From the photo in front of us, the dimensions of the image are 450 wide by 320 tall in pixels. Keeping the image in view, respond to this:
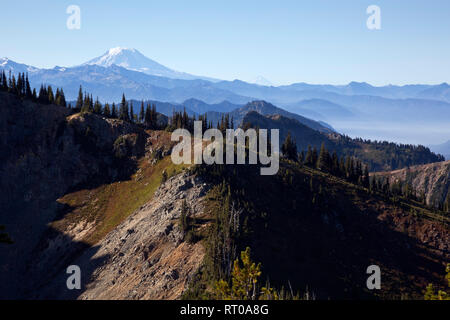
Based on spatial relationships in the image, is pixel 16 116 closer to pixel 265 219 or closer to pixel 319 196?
pixel 265 219

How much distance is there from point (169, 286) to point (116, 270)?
790 inches

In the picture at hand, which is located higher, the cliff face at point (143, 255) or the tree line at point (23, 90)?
the tree line at point (23, 90)

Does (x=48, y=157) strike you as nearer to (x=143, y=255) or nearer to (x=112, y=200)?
(x=112, y=200)

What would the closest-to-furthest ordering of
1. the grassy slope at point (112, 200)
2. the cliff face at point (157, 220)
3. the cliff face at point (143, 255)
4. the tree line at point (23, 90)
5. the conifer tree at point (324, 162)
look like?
the cliff face at point (143, 255) → the cliff face at point (157, 220) → the grassy slope at point (112, 200) → the tree line at point (23, 90) → the conifer tree at point (324, 162)

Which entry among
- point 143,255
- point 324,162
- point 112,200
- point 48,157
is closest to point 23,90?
point 48,157

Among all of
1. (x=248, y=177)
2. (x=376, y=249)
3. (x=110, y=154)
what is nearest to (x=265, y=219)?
(x=248, y=177)

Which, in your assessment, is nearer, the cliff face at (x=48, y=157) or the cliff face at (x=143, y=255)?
the cliff face at (x=143, y=255)

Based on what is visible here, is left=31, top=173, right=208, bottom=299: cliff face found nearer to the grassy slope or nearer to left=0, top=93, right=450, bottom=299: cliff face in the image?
left=0, top=93, right=450, bottom=299: cliff face

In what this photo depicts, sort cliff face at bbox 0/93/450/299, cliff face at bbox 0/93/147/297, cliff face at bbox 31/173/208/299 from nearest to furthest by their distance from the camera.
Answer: cliff face at bbox 31/173/208/299 → cliff face at bbox 0/93/450/299 → cliff face at bbox 0/93/147/297

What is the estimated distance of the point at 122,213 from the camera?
364 feet

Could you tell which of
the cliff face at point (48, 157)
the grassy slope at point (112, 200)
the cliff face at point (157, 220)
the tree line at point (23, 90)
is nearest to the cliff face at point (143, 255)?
the cliff face at point (157, 220)

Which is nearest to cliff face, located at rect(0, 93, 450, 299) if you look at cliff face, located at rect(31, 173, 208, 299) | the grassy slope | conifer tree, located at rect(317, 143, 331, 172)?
cliff face, located at rect(31, 173, 208, 299)

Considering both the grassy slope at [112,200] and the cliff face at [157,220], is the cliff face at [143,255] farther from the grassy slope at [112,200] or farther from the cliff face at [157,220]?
the grassy slope at [112,200]

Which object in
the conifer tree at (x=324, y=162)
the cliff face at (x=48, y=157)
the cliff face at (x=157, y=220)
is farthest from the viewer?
the conifer tree at (x=324, y=162)
